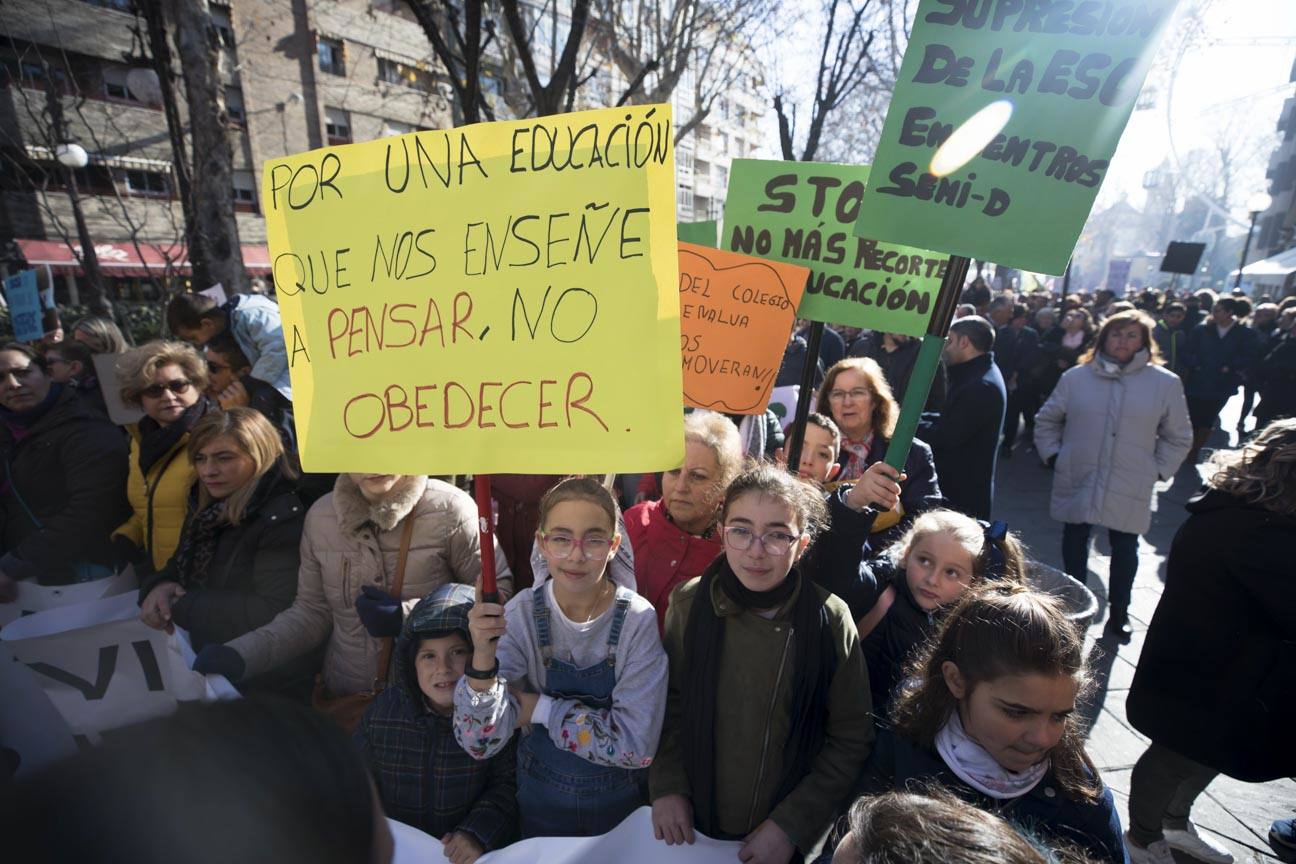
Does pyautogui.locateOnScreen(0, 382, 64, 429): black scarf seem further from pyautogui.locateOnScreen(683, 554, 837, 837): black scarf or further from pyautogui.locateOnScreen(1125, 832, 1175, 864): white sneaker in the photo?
pyautogui.locateOnScreen(1125, 832, 1175, 864): white sneaker

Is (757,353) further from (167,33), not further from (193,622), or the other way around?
(167,33)

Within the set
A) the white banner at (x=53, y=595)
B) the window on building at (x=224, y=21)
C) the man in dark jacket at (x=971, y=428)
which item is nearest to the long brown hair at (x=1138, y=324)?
the man in dark jacket at (x=971, y=428)

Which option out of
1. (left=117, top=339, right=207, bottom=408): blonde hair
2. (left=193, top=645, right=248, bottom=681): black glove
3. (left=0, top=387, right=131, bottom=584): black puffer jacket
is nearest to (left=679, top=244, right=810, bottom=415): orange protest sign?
(left=193, top=645, right=248, bottom=681): black glove

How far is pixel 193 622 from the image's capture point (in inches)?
89.7

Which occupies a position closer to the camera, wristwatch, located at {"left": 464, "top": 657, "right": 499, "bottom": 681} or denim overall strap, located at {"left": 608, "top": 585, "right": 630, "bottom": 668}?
wristwatch, located at {"left": 464, "top": 657, "right": 499, "bottom": 681}

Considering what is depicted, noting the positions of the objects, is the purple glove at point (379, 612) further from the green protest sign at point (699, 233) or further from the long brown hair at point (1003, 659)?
the green protest sign at point (699, 233)

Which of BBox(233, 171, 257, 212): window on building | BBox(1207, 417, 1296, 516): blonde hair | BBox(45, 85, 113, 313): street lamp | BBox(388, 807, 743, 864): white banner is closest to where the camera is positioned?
BBox(388, 807, 743, 864): white banner

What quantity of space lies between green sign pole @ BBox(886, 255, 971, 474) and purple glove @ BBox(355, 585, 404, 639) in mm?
1705

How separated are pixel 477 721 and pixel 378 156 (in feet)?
4.58

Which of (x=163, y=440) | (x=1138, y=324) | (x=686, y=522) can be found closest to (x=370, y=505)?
(x=686, y=522)

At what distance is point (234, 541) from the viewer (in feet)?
8.02

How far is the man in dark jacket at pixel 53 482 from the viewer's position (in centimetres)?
301

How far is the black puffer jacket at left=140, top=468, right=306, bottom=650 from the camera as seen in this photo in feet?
7.60

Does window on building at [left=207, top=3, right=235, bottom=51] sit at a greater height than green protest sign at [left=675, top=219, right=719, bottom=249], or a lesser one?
greater
